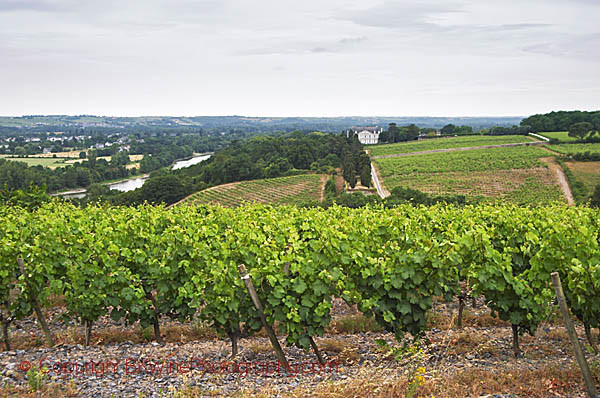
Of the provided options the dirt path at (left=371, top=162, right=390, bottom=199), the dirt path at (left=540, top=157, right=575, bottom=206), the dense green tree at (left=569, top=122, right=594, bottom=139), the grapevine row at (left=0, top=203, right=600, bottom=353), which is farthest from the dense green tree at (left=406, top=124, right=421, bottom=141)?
the grapevine row at (left=0, top=203, right=600, bottom=353)

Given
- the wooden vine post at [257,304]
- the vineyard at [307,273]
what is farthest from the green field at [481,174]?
the wooden vine post at [257,304]

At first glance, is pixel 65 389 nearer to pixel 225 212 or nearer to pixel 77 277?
pixel 77 277

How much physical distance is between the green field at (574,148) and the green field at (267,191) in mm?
42690

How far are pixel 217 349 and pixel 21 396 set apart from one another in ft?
10.6

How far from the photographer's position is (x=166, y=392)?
20.1 feet

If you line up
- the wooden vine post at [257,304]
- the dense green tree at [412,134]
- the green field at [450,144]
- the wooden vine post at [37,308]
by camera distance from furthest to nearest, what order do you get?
1. the dense green tree at [412,134]
2. the green field at [450,144]
3. the wooden vine post at [37,308]
4. the wooden vine post at [257,304]

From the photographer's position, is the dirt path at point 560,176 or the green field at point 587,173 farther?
the green field at point 587,173

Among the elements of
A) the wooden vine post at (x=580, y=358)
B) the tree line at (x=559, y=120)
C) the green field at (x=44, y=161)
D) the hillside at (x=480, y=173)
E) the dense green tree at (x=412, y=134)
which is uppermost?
the tree line at (x=559, y=120)

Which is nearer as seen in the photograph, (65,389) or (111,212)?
(65,389)

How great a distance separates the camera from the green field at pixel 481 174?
59.9 m

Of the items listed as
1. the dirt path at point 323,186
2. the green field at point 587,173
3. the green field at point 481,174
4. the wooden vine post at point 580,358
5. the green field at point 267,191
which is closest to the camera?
the wooden vine post at point 580,358

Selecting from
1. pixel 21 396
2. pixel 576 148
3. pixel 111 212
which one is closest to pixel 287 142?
pixel 576 148

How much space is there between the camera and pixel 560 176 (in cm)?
6525

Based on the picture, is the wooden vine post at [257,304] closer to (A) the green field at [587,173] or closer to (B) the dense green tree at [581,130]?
(A) the green field at [587,173]
